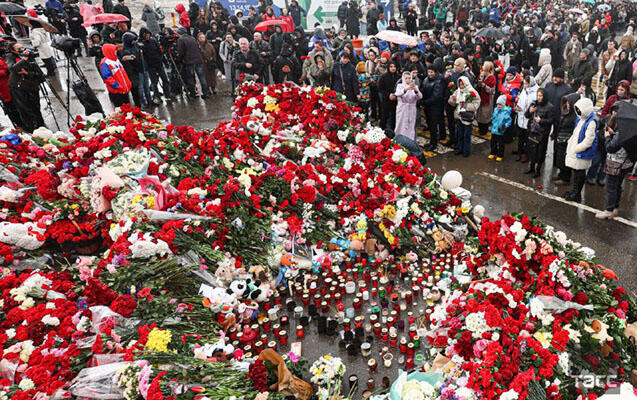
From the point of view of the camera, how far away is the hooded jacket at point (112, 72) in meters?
9.29

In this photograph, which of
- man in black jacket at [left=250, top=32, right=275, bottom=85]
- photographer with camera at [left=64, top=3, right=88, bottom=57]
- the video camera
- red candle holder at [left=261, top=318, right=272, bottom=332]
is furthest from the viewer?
photographer with camera at [left=64, top=3, right=88, bottom=57]

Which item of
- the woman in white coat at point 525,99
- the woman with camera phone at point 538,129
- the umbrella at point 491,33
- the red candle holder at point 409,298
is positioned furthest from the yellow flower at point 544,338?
the umbrella at point 491,33

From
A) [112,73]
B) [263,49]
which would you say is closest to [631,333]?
[112,73]

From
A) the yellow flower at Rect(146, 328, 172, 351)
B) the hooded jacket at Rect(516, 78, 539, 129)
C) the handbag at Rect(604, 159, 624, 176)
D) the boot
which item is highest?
the hooded jacket at Rect(516, 78, 539, 129)

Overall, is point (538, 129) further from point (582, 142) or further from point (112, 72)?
point (112, 72)

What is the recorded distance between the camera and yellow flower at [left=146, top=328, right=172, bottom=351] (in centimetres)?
388

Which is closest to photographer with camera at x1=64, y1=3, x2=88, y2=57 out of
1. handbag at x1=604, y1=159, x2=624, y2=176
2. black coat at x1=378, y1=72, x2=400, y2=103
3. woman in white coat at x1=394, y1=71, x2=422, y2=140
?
black coat at x1=378, y1=72, x2=400, y2=103

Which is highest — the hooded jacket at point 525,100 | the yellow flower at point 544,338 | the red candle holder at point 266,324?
→ the hooded jacket at point 525,100

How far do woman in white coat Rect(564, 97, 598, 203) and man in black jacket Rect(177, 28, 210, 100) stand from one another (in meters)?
9.15

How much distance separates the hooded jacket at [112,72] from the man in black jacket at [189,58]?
246 centimetres

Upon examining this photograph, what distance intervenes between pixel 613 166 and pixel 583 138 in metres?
0.68

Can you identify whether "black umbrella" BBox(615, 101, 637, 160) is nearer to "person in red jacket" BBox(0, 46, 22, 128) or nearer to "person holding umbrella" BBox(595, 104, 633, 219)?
"person holding umbrella" BBox(595, 104, 633, 219)

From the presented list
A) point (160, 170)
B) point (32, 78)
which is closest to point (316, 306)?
point (160, 170)

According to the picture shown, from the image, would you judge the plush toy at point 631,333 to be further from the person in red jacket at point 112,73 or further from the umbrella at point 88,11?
the umbrella at point 88,11
